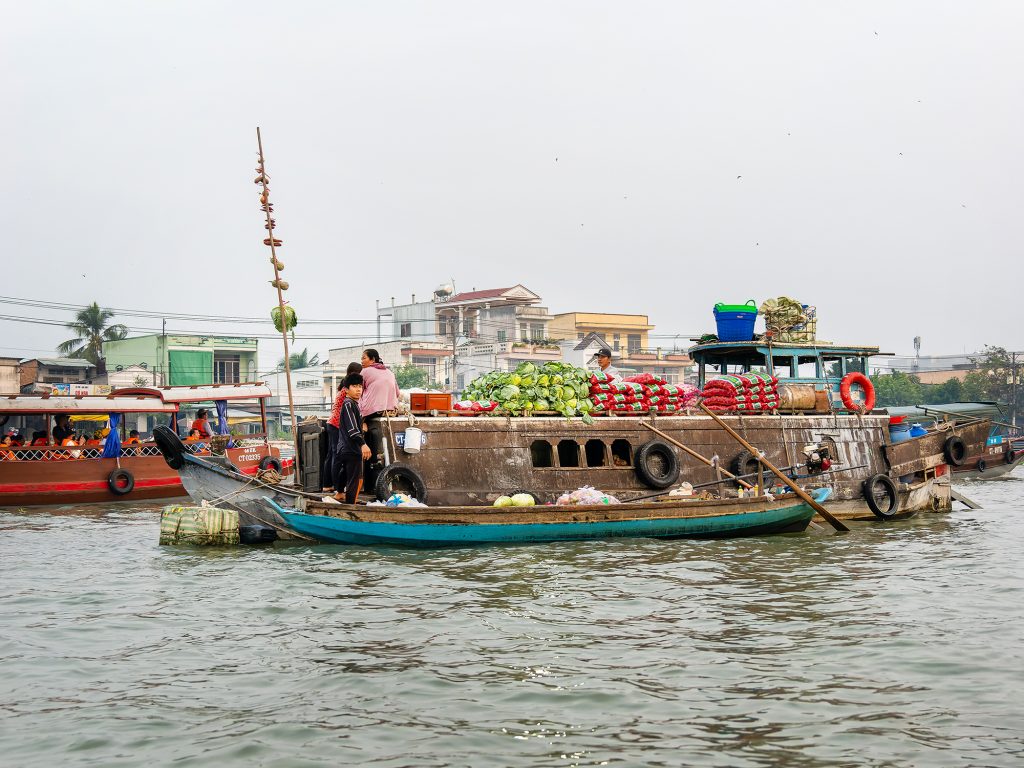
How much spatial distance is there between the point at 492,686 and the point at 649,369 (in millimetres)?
58471

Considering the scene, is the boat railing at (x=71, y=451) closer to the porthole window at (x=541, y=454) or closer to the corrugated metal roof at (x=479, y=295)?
the porthole window at (x=541, y=454)

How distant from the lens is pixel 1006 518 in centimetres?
1798

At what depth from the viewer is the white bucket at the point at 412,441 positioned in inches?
516

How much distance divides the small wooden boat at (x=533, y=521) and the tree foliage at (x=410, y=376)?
42.1m

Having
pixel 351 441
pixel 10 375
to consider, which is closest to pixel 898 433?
pixel 351 441

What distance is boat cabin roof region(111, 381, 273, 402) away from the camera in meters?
25.3

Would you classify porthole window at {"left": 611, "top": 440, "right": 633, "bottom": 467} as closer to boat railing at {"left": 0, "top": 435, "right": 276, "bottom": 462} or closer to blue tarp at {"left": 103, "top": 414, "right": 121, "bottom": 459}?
boat railing at {"left": 0, "top": 435, "right": 276, "bottom": 462}

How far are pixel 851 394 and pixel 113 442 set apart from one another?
53.5 feet

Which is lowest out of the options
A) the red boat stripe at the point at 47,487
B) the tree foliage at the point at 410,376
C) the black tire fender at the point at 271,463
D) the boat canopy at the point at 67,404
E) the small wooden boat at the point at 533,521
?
the small wooden boat at the point at 533,521

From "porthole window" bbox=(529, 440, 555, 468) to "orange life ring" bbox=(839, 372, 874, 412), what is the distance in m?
5.71

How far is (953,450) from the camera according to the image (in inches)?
768

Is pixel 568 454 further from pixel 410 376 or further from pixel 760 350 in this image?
pixel 410 376

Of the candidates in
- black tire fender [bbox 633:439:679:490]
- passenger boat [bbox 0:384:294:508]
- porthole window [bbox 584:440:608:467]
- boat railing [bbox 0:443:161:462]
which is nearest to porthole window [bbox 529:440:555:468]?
porthole window [bbox 584:440:608:467]

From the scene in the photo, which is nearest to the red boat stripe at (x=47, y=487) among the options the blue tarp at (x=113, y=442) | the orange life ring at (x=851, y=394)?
the blue tarp at (x=113, y=442)
